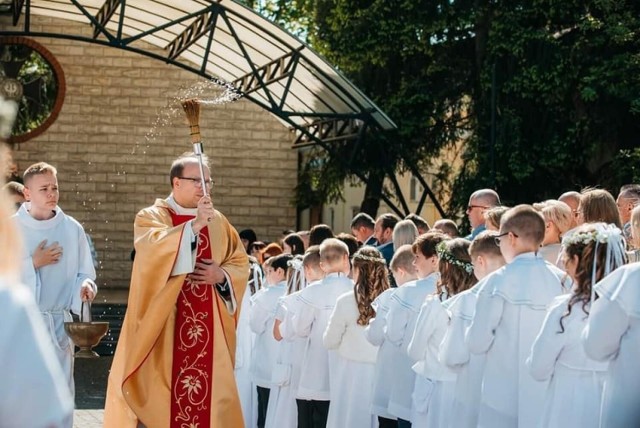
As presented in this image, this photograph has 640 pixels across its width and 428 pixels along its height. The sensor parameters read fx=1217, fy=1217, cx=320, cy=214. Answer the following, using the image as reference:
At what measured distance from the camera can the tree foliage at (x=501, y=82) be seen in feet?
58.4

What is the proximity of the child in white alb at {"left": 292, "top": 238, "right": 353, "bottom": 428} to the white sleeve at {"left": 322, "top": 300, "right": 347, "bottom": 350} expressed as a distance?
1.34ft

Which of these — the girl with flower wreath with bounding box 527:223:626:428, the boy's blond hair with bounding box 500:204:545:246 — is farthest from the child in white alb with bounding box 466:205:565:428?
the girl with flower wreath with bounding box 527:223:626:428

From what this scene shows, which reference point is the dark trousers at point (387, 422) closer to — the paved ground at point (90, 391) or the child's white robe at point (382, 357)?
the child's white robe at point (382, 357)

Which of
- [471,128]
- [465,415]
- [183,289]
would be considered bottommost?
[465,415]

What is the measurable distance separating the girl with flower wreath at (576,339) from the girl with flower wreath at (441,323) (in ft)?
4.58

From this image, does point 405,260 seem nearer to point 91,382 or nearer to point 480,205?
point 480,205

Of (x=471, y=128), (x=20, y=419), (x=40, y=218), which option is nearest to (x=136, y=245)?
(x=40, y=218)

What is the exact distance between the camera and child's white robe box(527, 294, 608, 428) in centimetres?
604

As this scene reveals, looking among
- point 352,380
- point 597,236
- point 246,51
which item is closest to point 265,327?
point 352,380

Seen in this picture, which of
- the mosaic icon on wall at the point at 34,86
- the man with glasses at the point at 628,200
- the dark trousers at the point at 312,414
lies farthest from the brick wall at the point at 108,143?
the man with glasses at the point at 628,200

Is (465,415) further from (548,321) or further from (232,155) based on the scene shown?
(232,155)

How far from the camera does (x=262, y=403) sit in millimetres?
11414

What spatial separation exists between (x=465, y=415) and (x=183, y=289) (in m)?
2.28

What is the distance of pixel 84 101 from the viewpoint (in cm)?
2833
